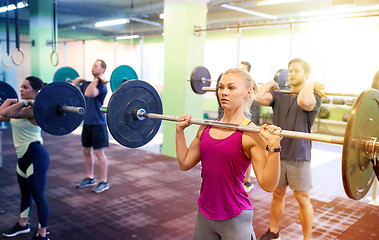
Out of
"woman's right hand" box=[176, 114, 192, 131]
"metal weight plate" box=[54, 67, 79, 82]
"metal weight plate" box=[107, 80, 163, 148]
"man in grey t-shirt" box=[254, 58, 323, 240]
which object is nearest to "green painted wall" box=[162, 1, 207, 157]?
"metal weight plate" box=[54, 67, 79, 82]

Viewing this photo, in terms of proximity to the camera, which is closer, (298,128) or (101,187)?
(298,128)

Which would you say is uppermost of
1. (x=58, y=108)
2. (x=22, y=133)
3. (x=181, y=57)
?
(x=181, y=57)

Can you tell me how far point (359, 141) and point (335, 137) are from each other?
0.09 m

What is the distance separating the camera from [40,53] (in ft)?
26.5

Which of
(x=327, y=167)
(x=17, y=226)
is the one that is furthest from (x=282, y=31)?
(x=17, y=226)

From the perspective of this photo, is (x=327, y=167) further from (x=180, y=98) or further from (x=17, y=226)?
(x=17, y=226)

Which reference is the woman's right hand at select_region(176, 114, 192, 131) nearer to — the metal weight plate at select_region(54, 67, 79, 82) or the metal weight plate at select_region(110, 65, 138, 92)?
the metal weight plate at select_region(110, 65, 138, 92)

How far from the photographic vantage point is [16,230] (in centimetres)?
272

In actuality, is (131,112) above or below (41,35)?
below

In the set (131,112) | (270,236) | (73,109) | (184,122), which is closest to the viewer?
(184,122)

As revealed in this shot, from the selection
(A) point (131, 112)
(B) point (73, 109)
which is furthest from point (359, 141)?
(B) point (73, 109)

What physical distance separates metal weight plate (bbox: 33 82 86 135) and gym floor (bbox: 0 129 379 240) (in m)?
0.96

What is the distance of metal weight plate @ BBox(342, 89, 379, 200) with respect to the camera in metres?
1.22

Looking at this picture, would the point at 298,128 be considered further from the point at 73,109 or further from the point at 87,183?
the point at 87,183
